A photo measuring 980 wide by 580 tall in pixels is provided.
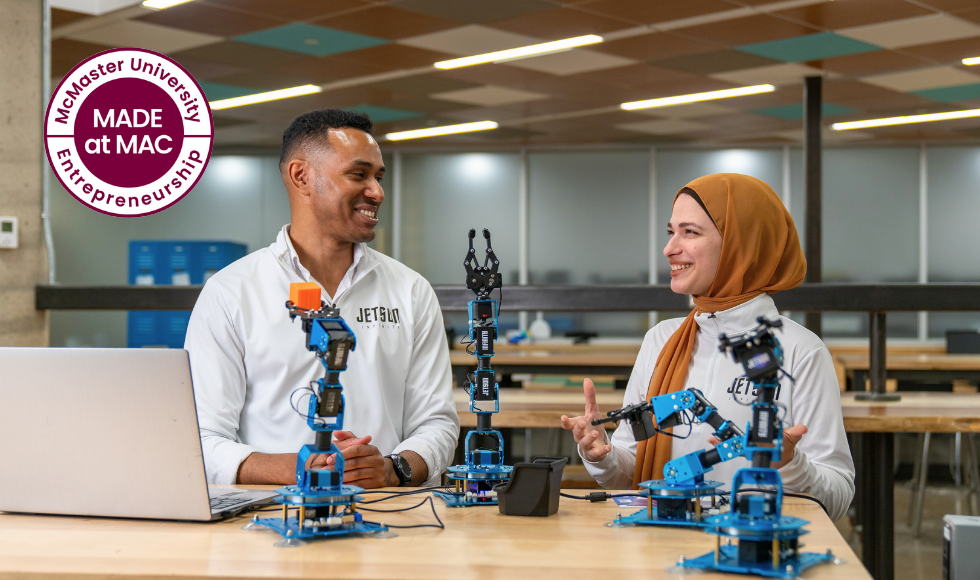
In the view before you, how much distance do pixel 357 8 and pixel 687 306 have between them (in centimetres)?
273

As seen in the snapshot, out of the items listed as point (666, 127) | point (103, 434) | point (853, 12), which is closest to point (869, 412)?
point (103, 434)

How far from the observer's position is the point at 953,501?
5145mm

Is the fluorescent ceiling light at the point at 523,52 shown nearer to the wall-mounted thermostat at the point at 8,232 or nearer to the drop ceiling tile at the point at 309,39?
the drop ceiling tile at the point at 309,39

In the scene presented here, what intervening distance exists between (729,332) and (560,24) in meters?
3.39

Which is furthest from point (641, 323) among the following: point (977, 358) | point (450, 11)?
point (450, 11)

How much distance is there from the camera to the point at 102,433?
120 cm

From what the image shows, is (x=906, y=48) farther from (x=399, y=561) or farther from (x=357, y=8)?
(x=399, y=561)

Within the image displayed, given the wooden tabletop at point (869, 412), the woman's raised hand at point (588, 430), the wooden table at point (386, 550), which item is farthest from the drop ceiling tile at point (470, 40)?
the wooden table at point (386, 550)

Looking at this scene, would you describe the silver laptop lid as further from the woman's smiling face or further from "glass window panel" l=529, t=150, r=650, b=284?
"glass window panel" l=529, t=150, r=650, b=284

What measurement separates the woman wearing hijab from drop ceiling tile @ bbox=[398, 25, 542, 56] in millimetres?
3391

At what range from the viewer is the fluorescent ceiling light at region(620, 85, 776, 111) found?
20.4 ft

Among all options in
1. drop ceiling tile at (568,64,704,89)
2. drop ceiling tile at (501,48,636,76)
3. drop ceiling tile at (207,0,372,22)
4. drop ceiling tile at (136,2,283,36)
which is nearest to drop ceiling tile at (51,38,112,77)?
drop ceiling tile at (136,2,283,36)

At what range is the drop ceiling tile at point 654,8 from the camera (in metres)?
4.34

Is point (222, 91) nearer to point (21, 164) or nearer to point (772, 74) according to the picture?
point (21, 164)
